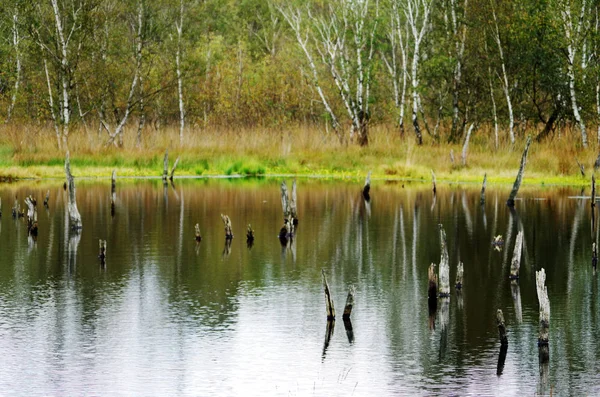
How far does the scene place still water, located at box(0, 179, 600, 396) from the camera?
16.9 metres

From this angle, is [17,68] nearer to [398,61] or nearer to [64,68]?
[64,68]

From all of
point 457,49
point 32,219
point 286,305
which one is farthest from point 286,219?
point 457,49

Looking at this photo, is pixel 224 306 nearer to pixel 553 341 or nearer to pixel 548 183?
pixel 553 341

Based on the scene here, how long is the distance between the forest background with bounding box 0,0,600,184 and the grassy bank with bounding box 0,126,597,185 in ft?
0.32

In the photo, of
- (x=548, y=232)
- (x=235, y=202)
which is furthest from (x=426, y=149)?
(x=548, y=232)

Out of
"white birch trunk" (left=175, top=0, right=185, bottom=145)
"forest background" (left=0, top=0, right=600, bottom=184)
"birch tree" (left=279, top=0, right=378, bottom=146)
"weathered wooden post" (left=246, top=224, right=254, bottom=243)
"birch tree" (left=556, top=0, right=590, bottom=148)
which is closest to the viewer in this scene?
"weathered wooden post" (left=246, top=224, right=254, bottom=243)

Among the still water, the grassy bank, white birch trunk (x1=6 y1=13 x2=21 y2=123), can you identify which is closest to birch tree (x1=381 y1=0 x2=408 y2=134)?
the grassy bank

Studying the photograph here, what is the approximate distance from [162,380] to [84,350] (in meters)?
2.43

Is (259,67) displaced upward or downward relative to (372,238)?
upward

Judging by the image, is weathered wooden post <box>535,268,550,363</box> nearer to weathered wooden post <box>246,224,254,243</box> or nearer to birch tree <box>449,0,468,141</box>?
weathered wooden post <box>246,224,254,243</box>

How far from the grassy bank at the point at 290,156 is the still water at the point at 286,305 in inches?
418

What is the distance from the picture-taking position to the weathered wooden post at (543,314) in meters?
17.8

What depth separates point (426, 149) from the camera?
5600 cm

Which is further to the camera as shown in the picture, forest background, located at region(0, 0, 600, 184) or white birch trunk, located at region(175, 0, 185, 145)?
white birch trunk, located at region(175, 0, 185, 145)
